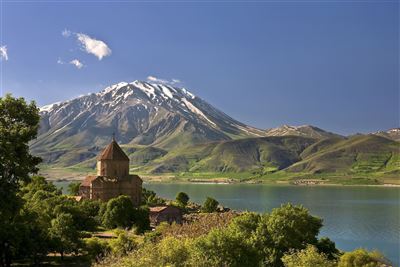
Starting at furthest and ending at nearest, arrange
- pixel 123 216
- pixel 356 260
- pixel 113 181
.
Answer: pixel 113 181 < pixel 123 216 < pixel 356 260

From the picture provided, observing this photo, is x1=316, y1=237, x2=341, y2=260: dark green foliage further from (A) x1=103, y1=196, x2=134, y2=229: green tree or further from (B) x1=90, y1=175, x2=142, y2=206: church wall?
(B) x1=90, y1=175, x2=142, y2=206: church wall

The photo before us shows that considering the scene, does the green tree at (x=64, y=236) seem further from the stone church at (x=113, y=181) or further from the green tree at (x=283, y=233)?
the stone church at (x=113, y=181)

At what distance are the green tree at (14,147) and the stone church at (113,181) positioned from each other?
41.7m

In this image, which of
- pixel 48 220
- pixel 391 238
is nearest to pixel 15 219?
pixel 48 220

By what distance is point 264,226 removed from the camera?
139 ft

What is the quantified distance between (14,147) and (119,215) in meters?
31.1

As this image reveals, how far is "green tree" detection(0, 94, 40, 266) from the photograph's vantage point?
1208 inches

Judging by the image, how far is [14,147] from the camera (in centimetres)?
3123

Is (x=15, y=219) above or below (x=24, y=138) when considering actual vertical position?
below

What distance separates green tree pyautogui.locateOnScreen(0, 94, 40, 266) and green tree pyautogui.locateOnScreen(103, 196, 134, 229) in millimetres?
27594

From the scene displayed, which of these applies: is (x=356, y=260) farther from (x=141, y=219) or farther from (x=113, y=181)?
(x=113, y=181)

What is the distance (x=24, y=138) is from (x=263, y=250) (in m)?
20.8

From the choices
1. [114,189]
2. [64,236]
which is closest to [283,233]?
[64,236]

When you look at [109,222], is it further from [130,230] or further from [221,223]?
[221,223]
